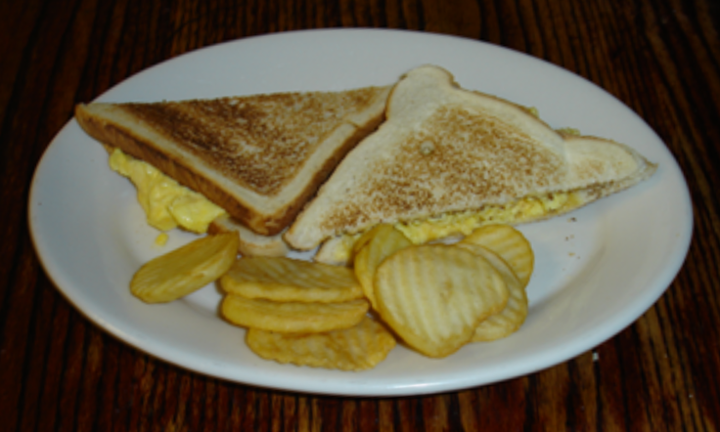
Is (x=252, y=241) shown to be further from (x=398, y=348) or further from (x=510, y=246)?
(x=510, y=246)

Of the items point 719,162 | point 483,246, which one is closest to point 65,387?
point 483,246

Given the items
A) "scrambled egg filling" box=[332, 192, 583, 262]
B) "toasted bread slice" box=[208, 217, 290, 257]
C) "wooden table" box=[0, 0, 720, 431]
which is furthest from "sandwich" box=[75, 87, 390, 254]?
"wooden table" box=[0, 0, 720, 431]

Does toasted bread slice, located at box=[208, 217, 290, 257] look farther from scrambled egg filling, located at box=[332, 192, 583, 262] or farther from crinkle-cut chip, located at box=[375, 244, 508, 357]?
crinkle-cut chip, located at box=[375, 244, 508, 357]

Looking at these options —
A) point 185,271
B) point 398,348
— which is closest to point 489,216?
point 398,348

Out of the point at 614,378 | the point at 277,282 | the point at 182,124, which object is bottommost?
the point at 614,378

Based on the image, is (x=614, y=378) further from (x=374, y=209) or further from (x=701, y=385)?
(x=374, y=209)

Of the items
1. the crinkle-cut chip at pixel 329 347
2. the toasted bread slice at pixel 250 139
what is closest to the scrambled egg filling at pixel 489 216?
the toasted bread slice at pixel 250 139
